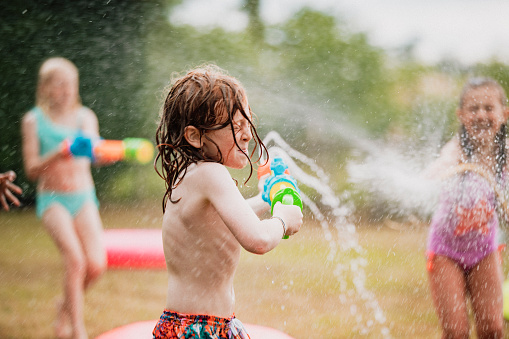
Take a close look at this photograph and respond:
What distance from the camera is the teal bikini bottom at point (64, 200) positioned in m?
3.27

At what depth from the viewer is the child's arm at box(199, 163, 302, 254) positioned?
1.48m

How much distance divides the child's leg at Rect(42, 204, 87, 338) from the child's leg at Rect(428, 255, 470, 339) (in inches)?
71.3

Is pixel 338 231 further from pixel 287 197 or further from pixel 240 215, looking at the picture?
pixel 240 215

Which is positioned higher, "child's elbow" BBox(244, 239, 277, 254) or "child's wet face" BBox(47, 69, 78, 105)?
"child's elbow" BBox(244, 239, 277, 254)

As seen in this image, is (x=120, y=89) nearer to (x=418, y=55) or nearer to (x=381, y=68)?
(x=381, y=68)

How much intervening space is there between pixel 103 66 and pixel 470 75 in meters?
6.16

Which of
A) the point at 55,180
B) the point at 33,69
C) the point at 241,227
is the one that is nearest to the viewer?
the point at 241,227

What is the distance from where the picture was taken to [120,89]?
392 inches

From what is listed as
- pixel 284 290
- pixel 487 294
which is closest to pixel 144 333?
pixel 487 294

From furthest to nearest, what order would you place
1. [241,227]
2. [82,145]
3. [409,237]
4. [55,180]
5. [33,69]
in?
[33,69], [409,237], [55,180], [82,145], [241,227]

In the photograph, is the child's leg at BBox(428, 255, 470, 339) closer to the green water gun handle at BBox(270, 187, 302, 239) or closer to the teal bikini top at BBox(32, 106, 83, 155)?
the green water gun handle at BBox(270, 187, 302, 239)

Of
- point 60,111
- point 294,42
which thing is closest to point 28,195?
point 294,42

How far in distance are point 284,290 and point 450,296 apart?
304 cm

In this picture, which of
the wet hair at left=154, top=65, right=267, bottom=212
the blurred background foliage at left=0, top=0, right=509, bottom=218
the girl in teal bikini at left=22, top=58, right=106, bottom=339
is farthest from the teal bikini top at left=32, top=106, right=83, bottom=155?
the blurred background foliage at left=0, top=0, right=509, bottom=218
